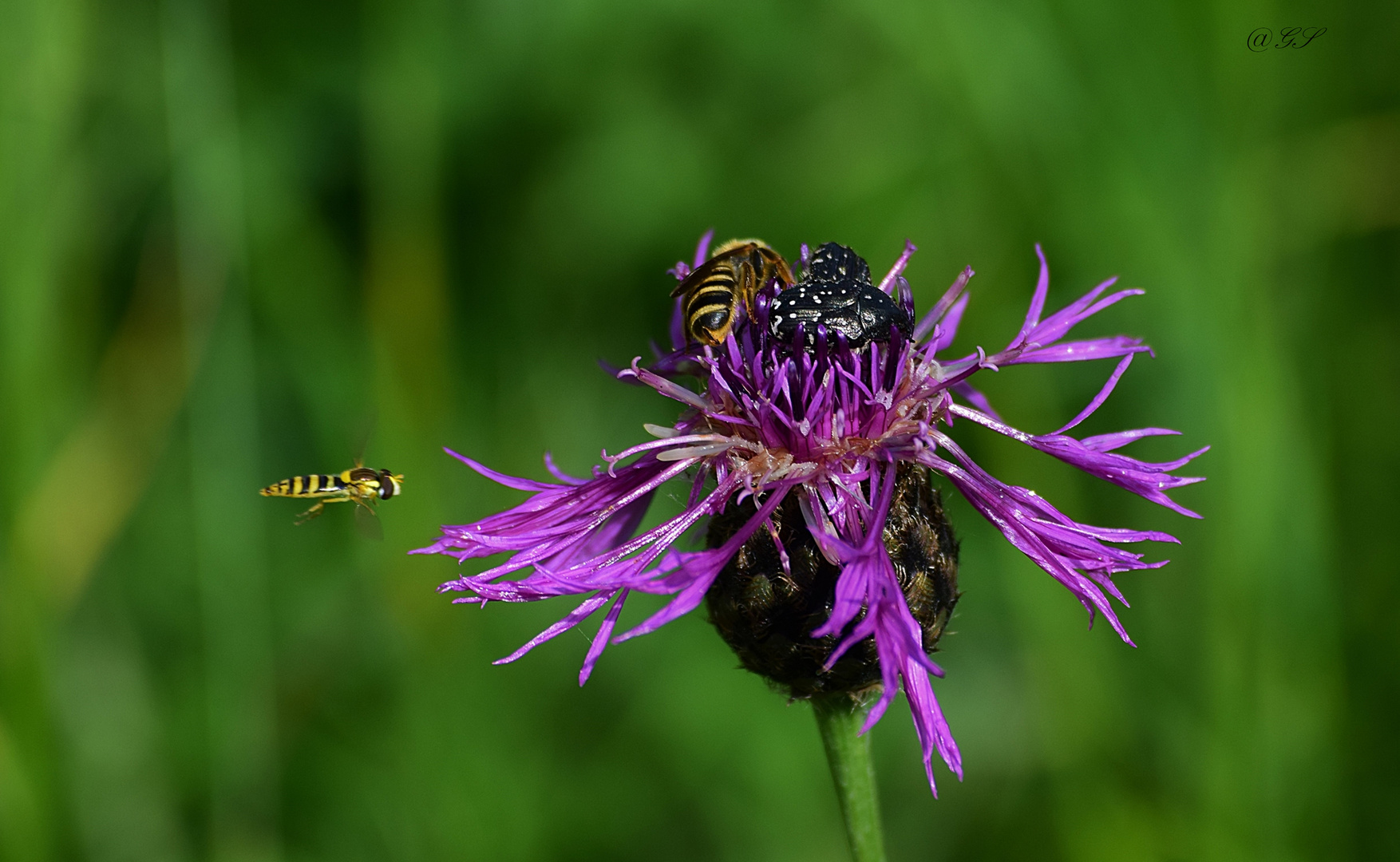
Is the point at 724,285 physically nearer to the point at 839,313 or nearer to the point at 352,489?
the point at 839,313

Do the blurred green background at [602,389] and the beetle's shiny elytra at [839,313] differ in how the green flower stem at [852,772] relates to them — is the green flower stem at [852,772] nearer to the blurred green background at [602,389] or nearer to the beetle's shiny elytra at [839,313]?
the beetle's shiny elytra at [839,313]

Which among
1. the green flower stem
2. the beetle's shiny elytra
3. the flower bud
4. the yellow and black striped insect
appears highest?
the yellow and black striped insect

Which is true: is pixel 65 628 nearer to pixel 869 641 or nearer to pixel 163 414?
pixel 163 414

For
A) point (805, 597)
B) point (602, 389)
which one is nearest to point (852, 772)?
point (805, 597)

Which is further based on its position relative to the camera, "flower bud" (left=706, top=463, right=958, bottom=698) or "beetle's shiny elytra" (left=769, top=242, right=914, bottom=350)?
"beetle's shiny elytra" (left=769, top=242, right=914, bottom=350)

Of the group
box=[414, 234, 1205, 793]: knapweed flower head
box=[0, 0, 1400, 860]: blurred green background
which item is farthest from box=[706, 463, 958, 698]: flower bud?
box=[0, 0, 1400, 860]: blurred green background

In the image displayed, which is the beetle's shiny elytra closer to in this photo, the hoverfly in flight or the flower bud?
the flower bud
